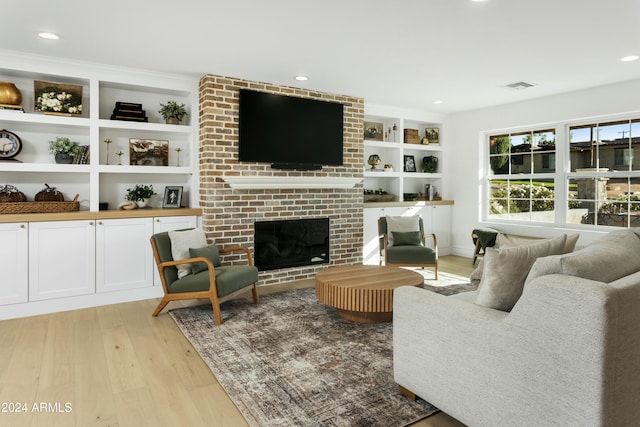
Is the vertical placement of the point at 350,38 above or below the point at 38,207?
above

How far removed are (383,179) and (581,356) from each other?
17.3ft

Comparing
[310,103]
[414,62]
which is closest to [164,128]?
[310,103]

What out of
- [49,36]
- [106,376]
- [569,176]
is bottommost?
[106,376]

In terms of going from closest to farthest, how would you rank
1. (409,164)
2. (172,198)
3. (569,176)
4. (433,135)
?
1. (172,198)
2. (569,176)
3. (409,164)
4. (433,135)

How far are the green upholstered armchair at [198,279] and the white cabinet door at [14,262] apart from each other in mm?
1226

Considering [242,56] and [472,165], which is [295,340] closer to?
[242,56]

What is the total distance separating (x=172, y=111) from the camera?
457 cm

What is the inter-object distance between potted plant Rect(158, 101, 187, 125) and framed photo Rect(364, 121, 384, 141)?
109 inches

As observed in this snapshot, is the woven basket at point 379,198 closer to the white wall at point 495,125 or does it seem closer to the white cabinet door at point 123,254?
the white wall at point 495,125

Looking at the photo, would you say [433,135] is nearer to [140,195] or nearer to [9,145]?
[140,195]

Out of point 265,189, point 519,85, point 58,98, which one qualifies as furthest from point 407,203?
point 58,98

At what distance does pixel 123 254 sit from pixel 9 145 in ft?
4.90

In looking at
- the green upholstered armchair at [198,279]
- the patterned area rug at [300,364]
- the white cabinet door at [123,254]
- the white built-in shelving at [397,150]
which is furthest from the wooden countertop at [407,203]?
the white cabinet door at [123,254]

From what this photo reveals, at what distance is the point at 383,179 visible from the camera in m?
6.65
